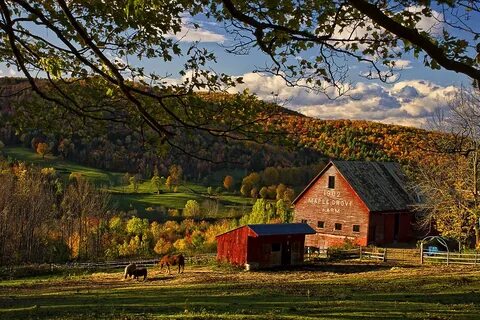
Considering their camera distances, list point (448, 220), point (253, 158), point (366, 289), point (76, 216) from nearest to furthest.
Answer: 1. point (366, 289)
2. point (448, 220)
3. point (76, 216)
4. point (253, 158)

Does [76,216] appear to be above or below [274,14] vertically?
below

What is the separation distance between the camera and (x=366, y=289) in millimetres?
24688

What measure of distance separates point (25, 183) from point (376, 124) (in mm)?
120299

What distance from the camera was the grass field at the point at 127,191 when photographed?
127 metres

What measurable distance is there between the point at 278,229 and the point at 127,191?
326 ft

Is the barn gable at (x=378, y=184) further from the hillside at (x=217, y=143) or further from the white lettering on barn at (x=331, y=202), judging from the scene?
the hillside at (x=217, y=143)

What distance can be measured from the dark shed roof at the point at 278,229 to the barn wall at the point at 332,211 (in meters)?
7.20

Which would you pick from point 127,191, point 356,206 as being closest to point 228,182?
point 127,191

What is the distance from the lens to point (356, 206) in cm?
4919

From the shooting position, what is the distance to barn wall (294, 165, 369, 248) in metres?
49.0

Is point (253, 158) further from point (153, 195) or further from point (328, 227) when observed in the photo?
point (328, 227)

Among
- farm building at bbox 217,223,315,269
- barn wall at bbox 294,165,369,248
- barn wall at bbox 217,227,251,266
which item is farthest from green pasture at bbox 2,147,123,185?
farm building at bbox 217,223,315,269

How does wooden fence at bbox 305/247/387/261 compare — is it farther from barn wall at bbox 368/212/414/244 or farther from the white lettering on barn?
the white lettering on barn

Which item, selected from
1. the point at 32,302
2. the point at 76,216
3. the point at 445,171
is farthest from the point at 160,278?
the point at 76,216
